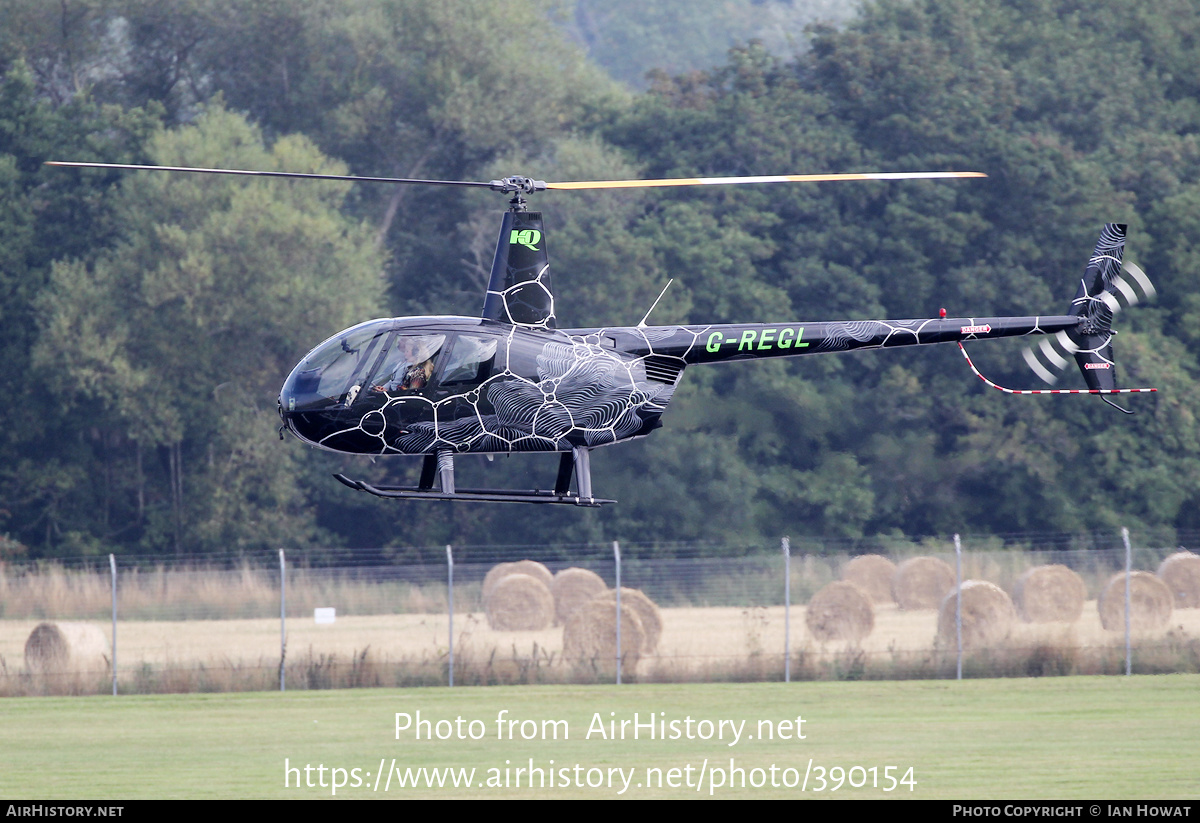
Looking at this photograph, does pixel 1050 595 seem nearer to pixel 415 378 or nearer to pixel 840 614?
pixel 840 614

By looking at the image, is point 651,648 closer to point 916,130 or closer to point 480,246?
point 480,246

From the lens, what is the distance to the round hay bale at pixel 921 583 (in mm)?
37188

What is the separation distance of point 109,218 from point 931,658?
83.9ft

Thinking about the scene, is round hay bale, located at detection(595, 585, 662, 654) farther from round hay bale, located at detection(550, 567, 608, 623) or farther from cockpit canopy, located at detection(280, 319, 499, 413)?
cockpit canopy, located at detection(280, 319, 499, 413)

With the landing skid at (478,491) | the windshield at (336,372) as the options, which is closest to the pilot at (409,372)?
the windshield at (336,372)

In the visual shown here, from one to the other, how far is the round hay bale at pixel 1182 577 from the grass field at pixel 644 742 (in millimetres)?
4912

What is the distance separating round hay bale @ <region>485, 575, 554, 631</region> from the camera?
32594 millimetres

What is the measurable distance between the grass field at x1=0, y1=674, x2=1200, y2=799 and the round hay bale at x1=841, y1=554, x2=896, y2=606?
39.6ft

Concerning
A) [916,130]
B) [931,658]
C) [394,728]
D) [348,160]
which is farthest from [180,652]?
[916,130]

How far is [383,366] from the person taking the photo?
12.9 m

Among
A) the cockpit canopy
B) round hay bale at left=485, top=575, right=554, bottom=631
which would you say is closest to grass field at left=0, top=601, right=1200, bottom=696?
round hay bale at left=485, top=575, right=554, bottom=631

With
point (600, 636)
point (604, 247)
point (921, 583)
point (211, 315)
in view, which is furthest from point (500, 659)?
point (604, 247)

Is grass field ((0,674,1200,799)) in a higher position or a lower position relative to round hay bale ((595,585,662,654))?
lower

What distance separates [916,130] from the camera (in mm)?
45969
